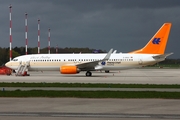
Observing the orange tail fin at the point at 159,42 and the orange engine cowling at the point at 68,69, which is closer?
the orange engine cowling at the point at 68,69

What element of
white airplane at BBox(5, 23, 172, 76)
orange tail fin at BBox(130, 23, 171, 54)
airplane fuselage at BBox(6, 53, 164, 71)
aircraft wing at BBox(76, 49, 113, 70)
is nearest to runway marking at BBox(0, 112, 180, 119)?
aircraft wing at BBox(76, 49, 113, 70)

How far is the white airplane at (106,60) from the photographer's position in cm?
4584

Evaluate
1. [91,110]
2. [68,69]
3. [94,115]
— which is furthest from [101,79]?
[94,115]

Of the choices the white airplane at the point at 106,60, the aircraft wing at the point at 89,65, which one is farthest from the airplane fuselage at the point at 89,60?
the aircraft wing at the point at 89,65

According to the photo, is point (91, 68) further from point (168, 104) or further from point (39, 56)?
point (168, 104)

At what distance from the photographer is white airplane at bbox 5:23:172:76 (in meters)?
45.8

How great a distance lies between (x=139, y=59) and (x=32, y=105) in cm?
3232

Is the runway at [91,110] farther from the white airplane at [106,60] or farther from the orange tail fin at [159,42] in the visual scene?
the orange tail fin at [159,42]

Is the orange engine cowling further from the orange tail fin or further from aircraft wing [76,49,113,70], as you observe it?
the orange tail fin

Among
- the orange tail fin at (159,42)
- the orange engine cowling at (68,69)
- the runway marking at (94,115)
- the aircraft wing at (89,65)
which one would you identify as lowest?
the runway marking at (94,115)

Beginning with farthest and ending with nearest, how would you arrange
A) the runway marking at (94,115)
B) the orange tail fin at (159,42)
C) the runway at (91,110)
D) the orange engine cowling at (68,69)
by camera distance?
the orange tail fin at (159,42) → the orange engine cowling at (68,69) → the runway marking at (94,115) → the runway at (91,110)

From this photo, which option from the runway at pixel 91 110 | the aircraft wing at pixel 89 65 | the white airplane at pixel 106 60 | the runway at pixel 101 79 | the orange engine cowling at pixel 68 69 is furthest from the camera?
the white airplane at pixel 106 60

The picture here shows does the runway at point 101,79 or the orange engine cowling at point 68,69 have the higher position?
the orange engine cowling at point 68,69

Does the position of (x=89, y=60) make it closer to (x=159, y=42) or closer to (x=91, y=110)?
(x=159, y=42)
